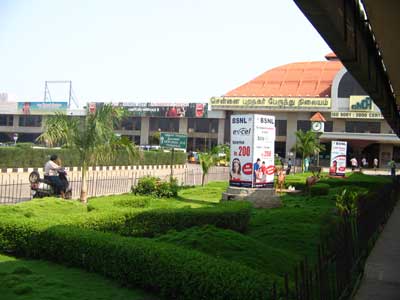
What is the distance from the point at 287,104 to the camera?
5744 cm

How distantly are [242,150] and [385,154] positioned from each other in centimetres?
4731

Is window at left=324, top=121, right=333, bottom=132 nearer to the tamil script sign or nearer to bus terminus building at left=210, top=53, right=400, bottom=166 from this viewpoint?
bus terminus building at left=210, top=53, right=400, bottom=166

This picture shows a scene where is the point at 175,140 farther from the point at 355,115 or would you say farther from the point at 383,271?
the point at 355,115

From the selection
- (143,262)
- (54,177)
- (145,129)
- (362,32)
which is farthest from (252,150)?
(145,129)

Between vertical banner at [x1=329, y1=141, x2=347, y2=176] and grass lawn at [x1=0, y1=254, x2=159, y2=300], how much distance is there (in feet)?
81.0

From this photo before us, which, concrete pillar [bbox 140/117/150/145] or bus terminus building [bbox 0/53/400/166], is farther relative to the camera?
concrete pillar [bbox 140/117/150/145]

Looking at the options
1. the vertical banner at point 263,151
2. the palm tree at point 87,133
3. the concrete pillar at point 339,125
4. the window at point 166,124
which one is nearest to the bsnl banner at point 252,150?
the vertical banner at point 263,151

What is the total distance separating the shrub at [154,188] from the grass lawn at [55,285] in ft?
34.8

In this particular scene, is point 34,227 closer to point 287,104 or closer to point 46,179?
point 46,179

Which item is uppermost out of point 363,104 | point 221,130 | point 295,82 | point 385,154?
point 295,82

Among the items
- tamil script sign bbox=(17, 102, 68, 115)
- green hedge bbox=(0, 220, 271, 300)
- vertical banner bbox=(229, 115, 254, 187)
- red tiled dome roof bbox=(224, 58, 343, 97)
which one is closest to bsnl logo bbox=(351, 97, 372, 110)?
red tiled dome roof bbox=(224, 58, 343, 97)

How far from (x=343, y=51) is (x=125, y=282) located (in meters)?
4.74

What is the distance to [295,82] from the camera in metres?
63.0

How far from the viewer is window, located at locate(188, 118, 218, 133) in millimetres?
65562
